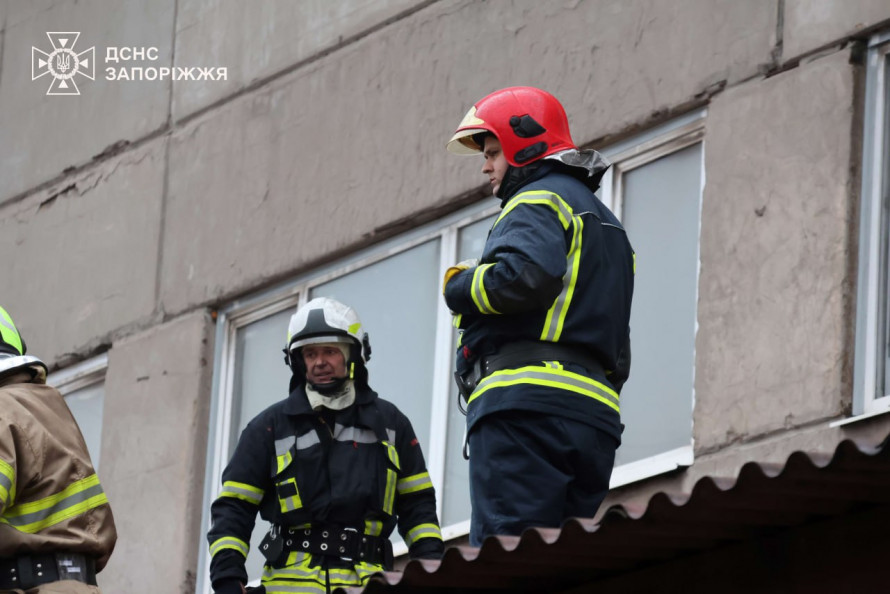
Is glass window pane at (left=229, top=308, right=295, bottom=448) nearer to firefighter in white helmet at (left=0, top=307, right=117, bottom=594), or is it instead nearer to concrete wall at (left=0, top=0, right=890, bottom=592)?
concrete wall at (left=0, top=0, right=890, bottom=592)

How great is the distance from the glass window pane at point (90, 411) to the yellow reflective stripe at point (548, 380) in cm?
624

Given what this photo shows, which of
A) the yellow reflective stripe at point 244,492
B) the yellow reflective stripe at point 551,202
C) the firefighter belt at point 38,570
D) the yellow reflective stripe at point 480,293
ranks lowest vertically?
the firefighter belt at point 38,570

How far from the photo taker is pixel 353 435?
8.51 metres

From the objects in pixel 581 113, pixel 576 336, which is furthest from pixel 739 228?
pixel 576 336

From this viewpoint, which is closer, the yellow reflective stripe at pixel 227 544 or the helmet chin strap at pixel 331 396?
the yellow reflective stripe at pixel 227 544

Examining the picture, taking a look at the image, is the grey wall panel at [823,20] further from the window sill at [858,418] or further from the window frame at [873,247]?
the window sill at [858,418]

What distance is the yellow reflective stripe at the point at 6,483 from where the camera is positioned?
7621 mm

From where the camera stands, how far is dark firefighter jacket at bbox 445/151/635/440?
7238mm

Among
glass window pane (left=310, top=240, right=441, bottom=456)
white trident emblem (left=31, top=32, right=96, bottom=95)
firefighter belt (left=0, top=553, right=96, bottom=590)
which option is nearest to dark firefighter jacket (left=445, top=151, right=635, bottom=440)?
firefighter belt (left=0, top=553, right=96, bottom=590)

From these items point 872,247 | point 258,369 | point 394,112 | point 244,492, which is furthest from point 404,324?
point 872,247

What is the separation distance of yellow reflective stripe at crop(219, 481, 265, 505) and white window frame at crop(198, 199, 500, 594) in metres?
1.99

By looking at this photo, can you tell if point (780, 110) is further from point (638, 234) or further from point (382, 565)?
point (382, 565)

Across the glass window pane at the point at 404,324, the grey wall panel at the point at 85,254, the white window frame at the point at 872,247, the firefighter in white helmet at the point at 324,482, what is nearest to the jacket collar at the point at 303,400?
the firefighter in white helmet at the point at 324,482

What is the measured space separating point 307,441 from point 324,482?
8.4 inches
